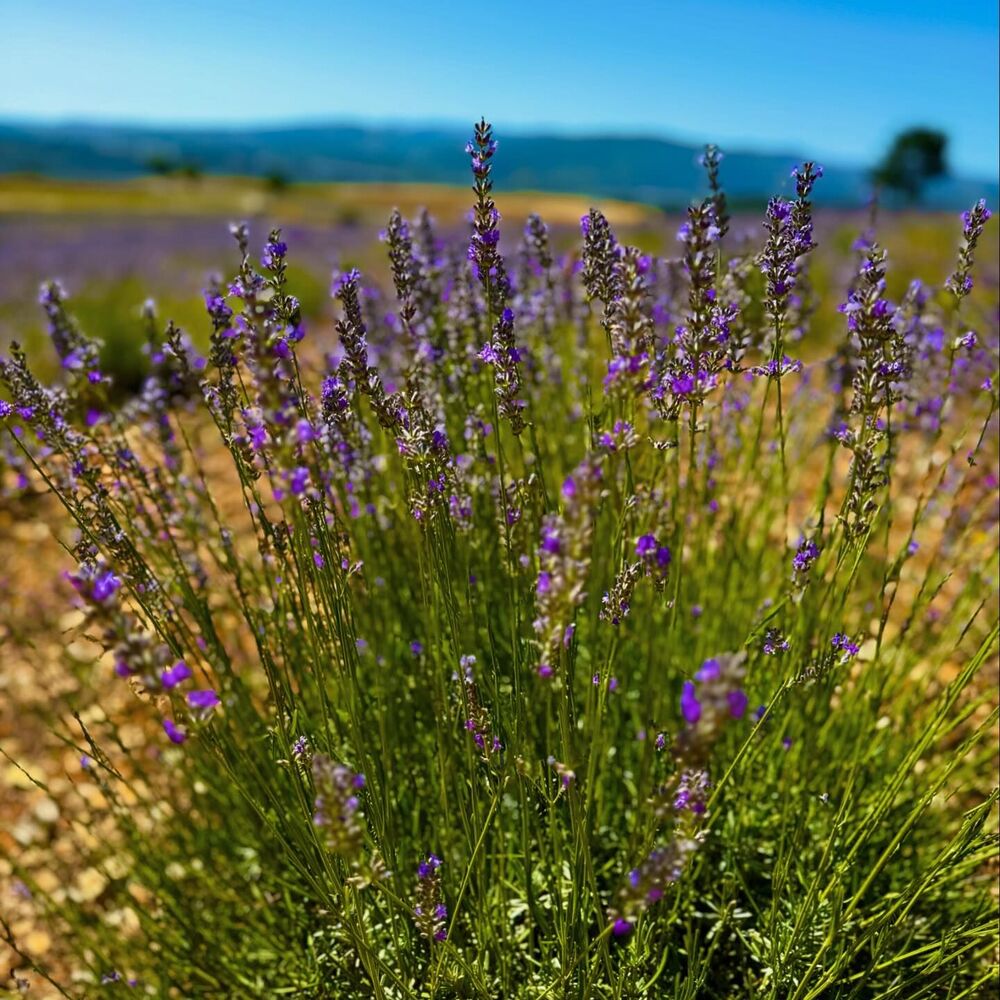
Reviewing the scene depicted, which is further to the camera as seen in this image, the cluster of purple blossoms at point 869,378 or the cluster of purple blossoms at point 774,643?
the cluster of purple blossoms at point 774,643

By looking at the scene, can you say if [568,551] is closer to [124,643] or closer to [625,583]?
[625,583]

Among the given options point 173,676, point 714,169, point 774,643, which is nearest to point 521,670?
point 774,643

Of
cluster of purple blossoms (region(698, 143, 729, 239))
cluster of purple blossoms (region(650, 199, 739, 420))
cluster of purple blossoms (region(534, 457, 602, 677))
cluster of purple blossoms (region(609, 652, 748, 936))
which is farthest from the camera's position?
cluster of purple blossoms (region(698, 143, 729, 239))

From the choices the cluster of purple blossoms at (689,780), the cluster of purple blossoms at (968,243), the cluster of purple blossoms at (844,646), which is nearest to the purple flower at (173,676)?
the cluster of purple blossoms at (689,780)

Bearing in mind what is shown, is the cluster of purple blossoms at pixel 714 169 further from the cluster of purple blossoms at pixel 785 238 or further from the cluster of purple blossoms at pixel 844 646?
the cluster of purple blossoms at pixel 844 646

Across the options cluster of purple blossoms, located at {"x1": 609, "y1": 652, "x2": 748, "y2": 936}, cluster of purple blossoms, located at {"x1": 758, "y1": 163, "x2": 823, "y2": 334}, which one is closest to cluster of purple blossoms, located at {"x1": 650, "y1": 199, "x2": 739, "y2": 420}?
cluster of purple blossoms, located at {"x1": 758, "y1": 163, "x2": 823, "y2": 334}

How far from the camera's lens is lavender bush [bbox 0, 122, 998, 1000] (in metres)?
1.32

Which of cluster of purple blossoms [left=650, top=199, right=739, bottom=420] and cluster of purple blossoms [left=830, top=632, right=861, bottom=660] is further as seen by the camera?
cluster of purple blossoms [left=830, top=632, right=861, bottom=660]

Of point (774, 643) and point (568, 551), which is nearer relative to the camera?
point (568, 551)

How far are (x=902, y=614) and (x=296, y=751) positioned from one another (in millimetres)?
3123

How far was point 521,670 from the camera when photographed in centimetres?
195

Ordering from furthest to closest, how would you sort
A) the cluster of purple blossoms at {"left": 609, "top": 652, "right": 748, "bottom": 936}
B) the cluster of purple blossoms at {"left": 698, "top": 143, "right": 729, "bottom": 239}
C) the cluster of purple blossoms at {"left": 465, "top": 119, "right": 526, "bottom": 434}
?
the cluster of purple blossoms at {"left": 698, "top": 143, "right": 729, "bottom": 239} → the cluster of purple blossoms at {"left": 465, "top": 119, "right": 526, "bottom": 434} → the cluster of purple blossoms at {"left": 609, "top": 652, "right": 748, "bottom": 936}

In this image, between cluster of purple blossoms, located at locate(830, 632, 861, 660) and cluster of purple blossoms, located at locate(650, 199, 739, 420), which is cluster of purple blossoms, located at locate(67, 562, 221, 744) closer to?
cluster of purple blossoms, located at locate(650, 199, 739, 420)

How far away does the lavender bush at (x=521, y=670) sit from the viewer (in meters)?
1.32
